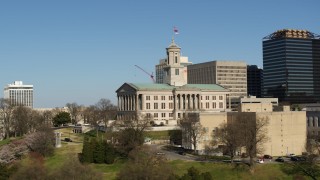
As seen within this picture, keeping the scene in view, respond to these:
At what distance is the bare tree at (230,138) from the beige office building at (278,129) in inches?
263

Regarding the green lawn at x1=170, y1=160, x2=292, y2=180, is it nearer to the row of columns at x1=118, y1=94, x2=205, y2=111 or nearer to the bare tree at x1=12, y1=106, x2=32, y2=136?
the bare tree at x1=12, y1=106, x2=32, y2=136

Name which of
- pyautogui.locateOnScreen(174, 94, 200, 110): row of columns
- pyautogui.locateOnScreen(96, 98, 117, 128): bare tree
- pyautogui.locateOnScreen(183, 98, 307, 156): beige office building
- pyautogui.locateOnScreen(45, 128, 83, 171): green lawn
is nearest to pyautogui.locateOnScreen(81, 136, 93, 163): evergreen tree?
pyautogui.locateOnScreen(45, 128, 83, 171): green lawn

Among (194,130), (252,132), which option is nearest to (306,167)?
(252,132)

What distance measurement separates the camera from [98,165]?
348ft

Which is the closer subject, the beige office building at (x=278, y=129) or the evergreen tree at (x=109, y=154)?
the evergreen tree at (x=109, y=154)

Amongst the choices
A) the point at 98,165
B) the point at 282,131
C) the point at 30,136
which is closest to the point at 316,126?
the point at 282,131

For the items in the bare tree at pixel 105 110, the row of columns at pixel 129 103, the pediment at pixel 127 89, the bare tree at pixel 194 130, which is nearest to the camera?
the bare tree at pixel 194 130

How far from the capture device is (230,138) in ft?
336

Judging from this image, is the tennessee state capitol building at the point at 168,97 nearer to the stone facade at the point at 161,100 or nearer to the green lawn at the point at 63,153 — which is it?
the stone facade at the point at 161,100

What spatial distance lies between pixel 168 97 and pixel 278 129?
78313 mm

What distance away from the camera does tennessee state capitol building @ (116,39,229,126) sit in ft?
614

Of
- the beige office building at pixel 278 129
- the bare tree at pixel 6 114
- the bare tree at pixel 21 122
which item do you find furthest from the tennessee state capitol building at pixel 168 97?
the beige office building at pixel 278 129

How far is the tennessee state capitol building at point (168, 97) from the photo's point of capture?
187 m

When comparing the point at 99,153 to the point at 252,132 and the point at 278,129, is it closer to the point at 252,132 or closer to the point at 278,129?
the point at 252,132
